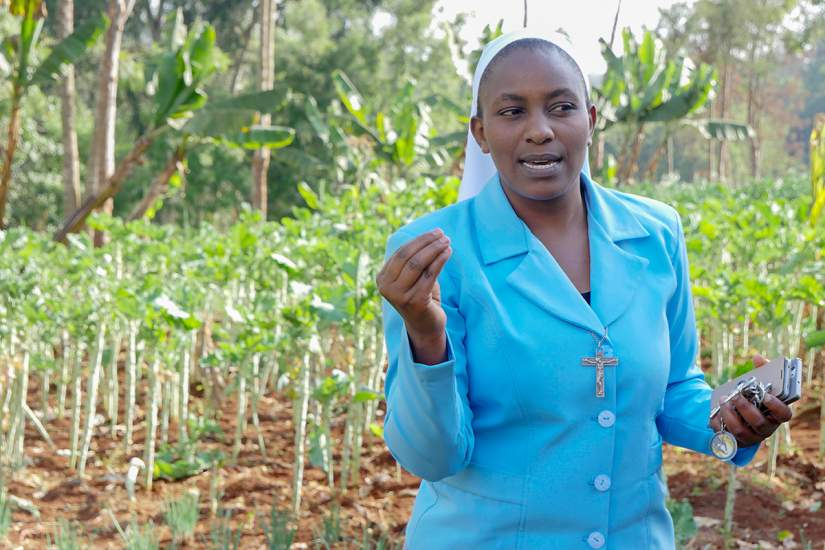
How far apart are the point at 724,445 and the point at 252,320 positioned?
112 inches

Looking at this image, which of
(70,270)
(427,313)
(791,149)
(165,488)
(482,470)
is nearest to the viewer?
(427,313)

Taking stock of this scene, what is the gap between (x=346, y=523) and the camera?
3.92m

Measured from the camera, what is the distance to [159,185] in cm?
1173

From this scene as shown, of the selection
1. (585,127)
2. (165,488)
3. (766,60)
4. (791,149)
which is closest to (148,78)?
(165,488)

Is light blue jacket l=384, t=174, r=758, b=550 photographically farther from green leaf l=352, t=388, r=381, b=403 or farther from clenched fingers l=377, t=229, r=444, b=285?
green leaf l=352, t=388, r=381, b=403

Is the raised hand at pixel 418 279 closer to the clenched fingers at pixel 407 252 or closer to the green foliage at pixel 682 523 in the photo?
the clenched fingers at pixel 407 252

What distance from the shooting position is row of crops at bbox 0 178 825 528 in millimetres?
4145

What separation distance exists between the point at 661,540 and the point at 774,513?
2.75 meters

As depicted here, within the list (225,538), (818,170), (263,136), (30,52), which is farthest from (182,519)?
(30,52)

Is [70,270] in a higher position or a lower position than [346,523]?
higher

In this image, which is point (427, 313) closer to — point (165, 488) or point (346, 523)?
point (346, 523)

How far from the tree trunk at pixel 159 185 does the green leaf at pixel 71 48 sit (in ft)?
5.02

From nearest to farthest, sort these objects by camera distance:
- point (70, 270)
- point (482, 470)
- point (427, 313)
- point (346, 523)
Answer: point (427, 313) < point (482, 470) < point (346, 523) < point (70, 270)

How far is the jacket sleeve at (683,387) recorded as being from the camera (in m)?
1.60
